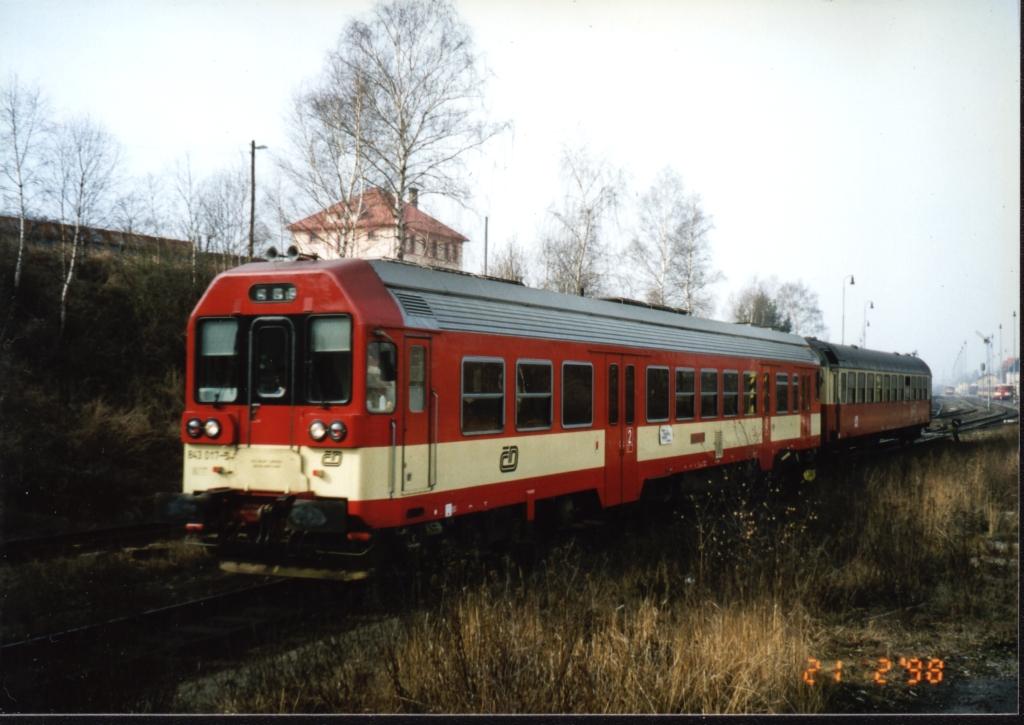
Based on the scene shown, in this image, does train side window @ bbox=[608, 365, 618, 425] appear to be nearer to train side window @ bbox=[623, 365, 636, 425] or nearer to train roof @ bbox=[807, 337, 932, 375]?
train side window @ bbox=[623, 365, 636, 425]

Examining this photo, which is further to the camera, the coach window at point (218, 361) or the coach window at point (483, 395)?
the coach window at point (483, 395)

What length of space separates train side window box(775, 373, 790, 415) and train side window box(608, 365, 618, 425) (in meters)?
6.58

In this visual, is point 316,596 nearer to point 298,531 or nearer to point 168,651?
point 298,531

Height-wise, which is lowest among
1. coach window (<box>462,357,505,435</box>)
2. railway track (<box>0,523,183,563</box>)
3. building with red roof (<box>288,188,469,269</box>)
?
railway track (<box>0,523,183,563</box>)

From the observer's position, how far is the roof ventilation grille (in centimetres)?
750

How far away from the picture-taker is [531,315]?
30.8 feet

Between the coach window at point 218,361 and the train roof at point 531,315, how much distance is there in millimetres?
1550

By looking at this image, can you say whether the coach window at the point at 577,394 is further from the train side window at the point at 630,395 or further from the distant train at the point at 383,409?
the train side window at the point at 630,395

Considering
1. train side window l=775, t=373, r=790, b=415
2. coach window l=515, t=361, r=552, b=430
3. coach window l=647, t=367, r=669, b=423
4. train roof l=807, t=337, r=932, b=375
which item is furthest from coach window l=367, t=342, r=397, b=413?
train roof l=807, t=337, r=932, b=375

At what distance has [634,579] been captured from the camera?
8055 mm

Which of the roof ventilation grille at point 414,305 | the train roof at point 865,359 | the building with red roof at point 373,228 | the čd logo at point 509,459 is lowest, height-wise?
the čd logo at point 509,459

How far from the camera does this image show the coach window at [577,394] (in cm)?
980

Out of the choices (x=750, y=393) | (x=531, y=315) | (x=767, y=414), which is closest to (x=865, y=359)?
(x=767, y=414)

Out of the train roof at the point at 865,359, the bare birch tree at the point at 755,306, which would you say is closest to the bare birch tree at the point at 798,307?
the bare birch tree at the point at 755,306
